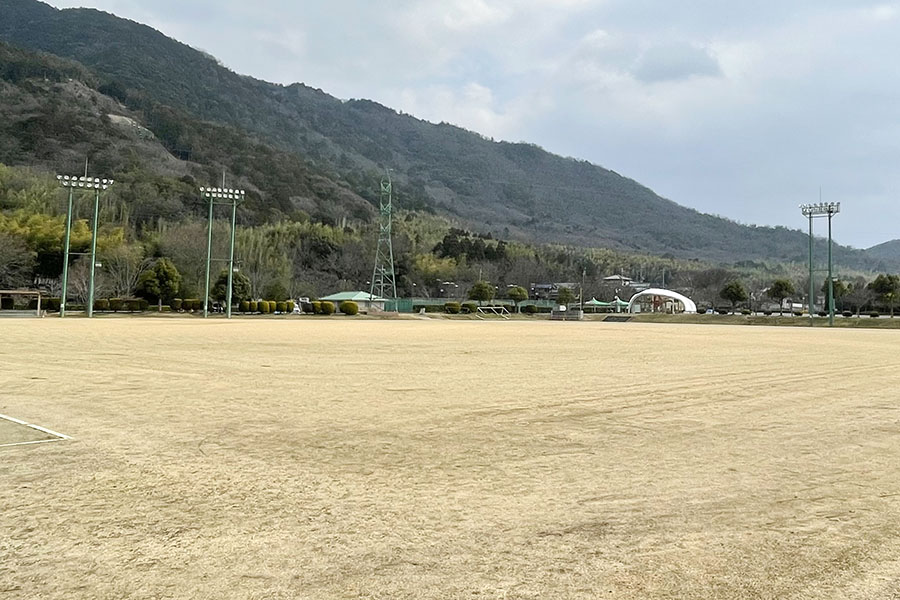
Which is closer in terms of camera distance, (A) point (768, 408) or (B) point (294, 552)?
(B) point (294, 552)

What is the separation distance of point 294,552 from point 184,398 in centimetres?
681

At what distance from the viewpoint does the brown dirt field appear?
12.3 ft

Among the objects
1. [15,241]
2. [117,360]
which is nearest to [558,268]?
[15,241]

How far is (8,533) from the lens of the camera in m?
4.29

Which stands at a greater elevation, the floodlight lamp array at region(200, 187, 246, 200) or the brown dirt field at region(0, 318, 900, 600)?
the floodlight lamp array at region(200, 187, 246, 200)

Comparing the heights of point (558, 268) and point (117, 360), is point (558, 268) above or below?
above

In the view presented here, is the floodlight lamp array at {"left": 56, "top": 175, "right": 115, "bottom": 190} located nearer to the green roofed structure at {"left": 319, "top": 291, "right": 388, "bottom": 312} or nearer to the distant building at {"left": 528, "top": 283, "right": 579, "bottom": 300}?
the green roofed structure at {"left": 319, "top": 291, "right": 388, "bottom": 312}

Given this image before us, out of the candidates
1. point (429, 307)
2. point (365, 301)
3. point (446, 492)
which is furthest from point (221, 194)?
point (446, 492)

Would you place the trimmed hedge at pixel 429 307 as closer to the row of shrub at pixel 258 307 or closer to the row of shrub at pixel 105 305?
the row of shrub at pixel 258 307

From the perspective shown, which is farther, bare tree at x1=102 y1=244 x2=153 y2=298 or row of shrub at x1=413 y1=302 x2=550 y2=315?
row of shrub at x1=413 y1=302 x2=550 y2=315

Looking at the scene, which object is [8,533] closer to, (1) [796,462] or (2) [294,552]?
(2) [294,552]

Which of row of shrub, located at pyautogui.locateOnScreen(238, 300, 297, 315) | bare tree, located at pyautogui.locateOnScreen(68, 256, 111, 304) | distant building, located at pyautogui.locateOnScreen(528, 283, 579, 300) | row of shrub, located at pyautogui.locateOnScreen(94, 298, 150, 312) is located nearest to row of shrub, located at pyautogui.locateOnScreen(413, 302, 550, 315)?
row of shrub, located at pyautogui.locateOnScreen(238, 300, 297, 315)

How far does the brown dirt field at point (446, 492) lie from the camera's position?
3.73 meters

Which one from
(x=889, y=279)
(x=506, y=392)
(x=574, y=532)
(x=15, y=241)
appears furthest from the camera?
(x=889, y=279)
